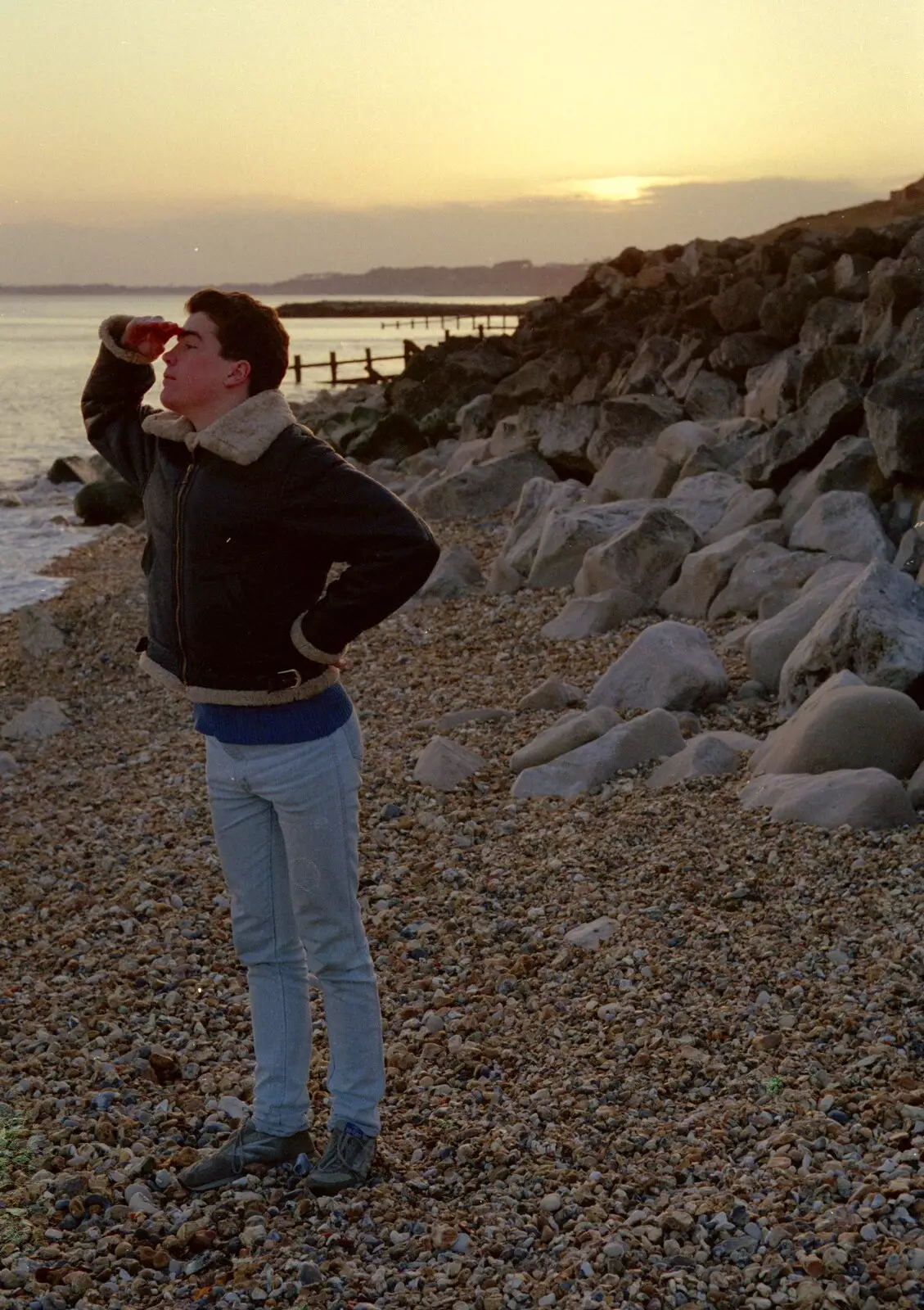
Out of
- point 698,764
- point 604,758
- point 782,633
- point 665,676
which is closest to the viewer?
point 698,764

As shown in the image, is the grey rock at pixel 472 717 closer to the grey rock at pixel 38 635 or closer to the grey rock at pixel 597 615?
the grey rock at pixel 597 615

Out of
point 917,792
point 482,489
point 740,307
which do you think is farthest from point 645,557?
point 740,307

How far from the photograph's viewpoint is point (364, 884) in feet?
21.1

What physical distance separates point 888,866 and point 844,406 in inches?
A: 293

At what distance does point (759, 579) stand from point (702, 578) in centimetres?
50

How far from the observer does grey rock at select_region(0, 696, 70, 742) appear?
399 inches

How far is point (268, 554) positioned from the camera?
3506 millimetres

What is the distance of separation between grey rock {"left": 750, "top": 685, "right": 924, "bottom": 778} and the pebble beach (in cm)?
45

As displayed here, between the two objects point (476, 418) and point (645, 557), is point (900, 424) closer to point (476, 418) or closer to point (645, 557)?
point (645, 557)

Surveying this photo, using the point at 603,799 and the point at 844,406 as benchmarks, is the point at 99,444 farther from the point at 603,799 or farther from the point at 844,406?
the point at 844,406

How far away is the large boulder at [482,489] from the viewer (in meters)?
16.9

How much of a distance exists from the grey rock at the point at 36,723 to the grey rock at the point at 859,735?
580 cm

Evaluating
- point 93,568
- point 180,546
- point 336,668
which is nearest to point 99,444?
point 180,546

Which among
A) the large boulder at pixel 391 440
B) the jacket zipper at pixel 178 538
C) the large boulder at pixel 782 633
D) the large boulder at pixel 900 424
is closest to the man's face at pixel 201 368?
the jacket zipper at pixel 178 538
